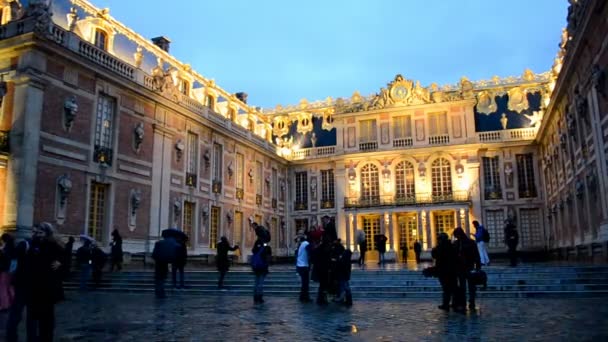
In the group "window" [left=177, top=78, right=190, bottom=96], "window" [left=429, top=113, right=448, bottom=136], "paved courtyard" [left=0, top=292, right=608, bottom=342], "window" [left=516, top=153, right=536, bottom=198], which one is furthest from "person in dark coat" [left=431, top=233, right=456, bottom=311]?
"window" [left=429, top=113, right=448, bottom=136]

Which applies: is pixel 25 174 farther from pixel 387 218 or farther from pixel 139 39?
pixel 387 218

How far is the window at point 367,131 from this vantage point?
33.4 m

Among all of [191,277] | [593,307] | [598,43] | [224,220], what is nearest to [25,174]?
[191,277]

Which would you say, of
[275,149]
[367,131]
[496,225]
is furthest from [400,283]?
[367,131]

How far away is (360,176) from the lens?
109 feet

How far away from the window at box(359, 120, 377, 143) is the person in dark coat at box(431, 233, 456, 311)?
2475cm

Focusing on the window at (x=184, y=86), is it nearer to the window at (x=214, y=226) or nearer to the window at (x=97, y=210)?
the window at (x=214, y=226)

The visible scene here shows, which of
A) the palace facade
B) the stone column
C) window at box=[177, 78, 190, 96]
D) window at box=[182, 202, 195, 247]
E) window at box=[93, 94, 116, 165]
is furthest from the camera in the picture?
window at box=[177, 78, 190, 96]

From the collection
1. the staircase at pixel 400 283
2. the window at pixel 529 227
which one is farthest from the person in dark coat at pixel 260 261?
the window at pixel 529 227

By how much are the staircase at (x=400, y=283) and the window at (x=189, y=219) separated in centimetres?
775

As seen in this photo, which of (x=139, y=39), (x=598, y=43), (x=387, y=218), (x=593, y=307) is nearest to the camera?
(x=593, y=307)

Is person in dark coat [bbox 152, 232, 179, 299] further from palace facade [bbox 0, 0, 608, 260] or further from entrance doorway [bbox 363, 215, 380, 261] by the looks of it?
entrance doorway [bbox 363, 215, 380, 261]

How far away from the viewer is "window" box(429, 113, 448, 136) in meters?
32.1

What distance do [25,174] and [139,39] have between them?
399 inches
